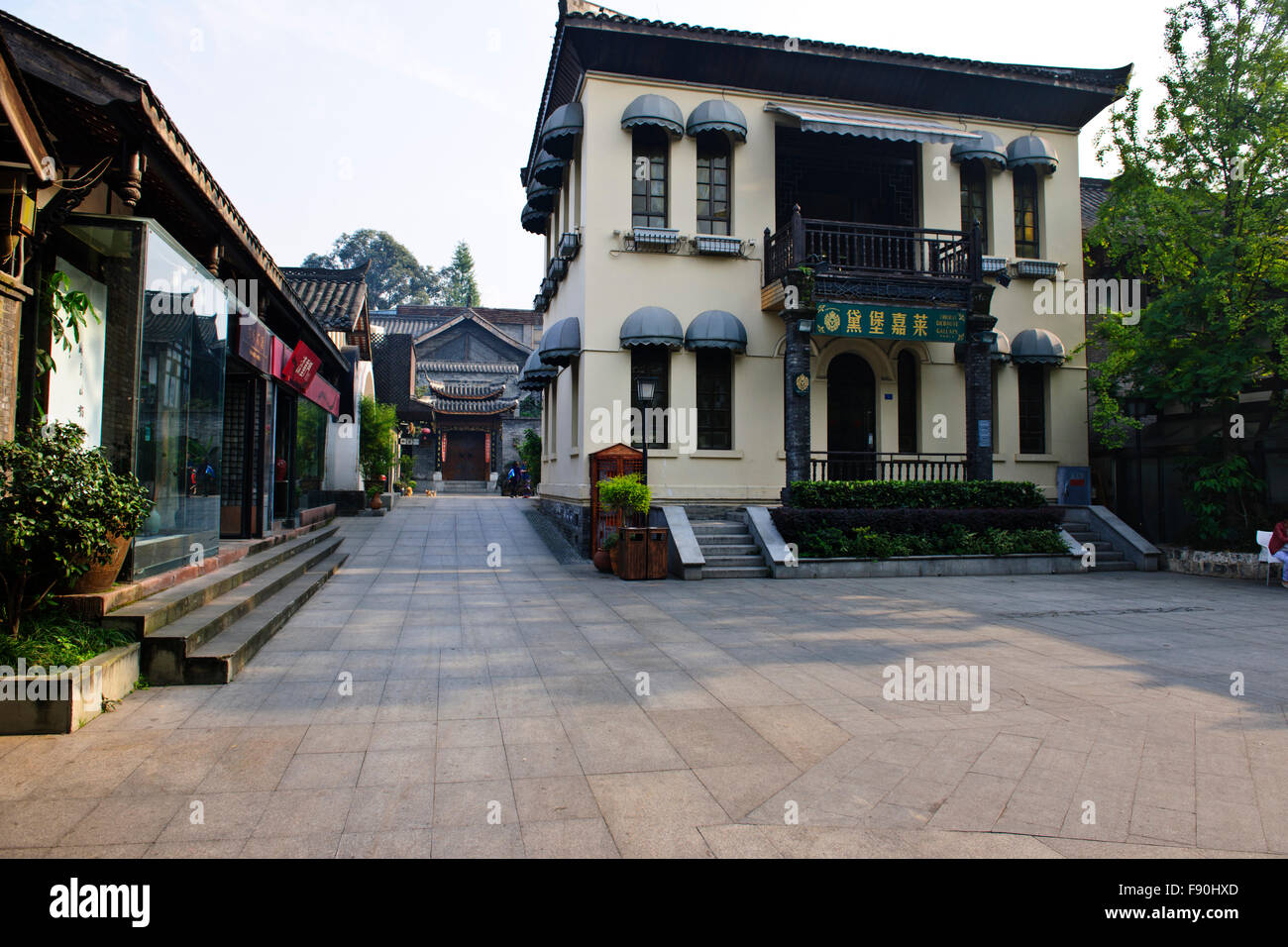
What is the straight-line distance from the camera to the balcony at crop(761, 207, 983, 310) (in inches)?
547

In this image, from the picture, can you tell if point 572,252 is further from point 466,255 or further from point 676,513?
point 466,255

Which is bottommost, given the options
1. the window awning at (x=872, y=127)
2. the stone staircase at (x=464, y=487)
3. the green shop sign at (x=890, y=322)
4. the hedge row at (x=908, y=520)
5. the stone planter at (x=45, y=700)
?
the stone planter at (x=45, y=700)

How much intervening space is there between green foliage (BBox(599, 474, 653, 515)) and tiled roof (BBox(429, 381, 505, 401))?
87.1 ft

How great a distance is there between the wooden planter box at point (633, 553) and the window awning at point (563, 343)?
4.49 m

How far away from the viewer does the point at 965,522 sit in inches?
524

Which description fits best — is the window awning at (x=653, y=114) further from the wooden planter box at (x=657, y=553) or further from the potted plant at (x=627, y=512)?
the wooden planter box at (x=657, y=553)

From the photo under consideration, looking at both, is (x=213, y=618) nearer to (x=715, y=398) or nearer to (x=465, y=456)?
(x=715, y=398)

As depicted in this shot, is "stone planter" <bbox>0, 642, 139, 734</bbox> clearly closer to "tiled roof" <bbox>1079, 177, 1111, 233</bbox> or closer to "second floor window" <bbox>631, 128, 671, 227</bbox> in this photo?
"second floor window" <bbox>631, 128, 671, 227</bbox>

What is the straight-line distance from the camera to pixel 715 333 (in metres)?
14.1

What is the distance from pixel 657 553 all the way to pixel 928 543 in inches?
186

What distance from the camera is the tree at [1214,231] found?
12.3 m

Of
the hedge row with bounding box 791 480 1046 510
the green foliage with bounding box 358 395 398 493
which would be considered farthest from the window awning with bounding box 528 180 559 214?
the hedge row with bounding box 791 480 1046 510

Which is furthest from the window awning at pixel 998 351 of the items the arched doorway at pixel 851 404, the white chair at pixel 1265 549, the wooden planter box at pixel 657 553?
the wooden planter box at pixel 657 553

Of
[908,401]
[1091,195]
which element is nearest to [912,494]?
[908,401]
